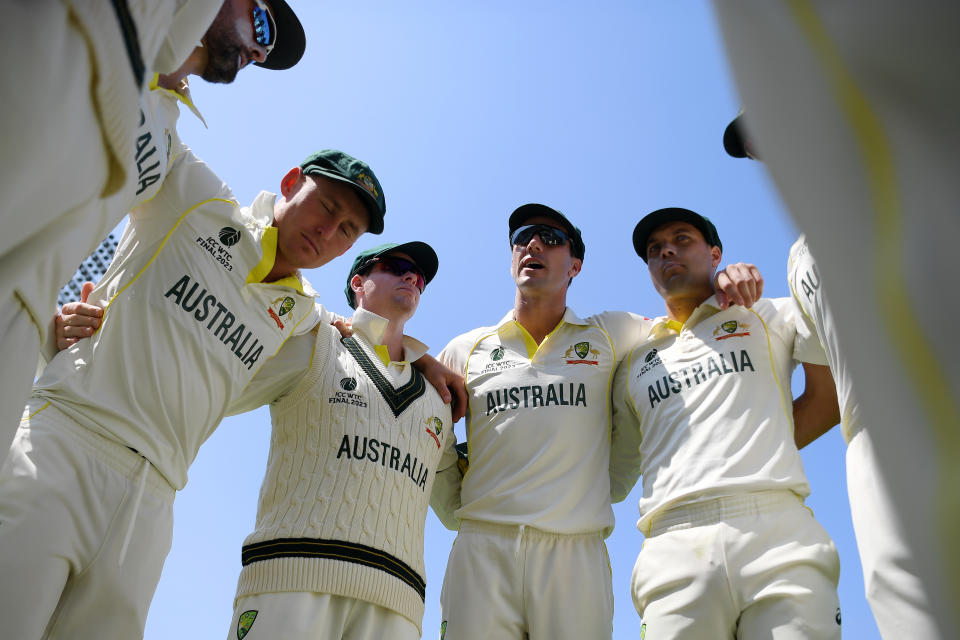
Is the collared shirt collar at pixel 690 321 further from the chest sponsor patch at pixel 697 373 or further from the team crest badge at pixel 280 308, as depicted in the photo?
the team crest badge at pixel 280 308

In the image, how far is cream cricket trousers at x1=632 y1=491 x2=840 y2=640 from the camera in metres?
3.44

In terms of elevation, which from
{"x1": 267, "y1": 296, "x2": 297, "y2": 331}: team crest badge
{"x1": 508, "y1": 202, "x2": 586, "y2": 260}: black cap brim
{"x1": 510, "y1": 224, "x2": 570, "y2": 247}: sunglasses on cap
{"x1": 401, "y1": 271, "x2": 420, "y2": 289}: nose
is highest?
{"x1": 508, "y1": 202, "x2": 586, "y2": 260}: black cap brim

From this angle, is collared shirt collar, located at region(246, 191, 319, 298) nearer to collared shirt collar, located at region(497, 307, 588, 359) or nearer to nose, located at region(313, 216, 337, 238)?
nose, located at region(313, 216, 337, 238)

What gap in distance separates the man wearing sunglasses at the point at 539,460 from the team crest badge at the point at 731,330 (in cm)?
17

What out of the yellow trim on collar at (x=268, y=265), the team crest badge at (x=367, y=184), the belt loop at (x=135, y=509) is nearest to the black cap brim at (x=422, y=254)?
the team crest badge at (x=367, y=184)

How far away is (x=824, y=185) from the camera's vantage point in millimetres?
691

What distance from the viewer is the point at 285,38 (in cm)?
493

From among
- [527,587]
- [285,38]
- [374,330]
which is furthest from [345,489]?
[285,38]

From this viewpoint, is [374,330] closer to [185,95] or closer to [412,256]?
[412,256]

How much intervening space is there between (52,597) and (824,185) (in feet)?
10.9

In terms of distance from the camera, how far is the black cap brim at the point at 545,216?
572 cm

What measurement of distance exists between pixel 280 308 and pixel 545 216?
92.8 inches

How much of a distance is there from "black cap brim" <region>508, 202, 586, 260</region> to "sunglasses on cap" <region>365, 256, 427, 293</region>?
906 mm

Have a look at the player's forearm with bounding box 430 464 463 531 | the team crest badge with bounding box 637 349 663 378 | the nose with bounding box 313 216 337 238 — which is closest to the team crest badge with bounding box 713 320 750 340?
the team crest badge with bounding box 637 349 663 378
